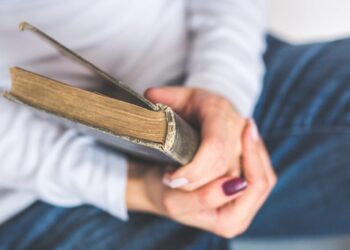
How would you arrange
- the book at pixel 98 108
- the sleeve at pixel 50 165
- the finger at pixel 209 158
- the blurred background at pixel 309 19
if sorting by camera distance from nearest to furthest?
1. the book at pixel 98 108
2. the finger at pixel 209 158
3. the sleeve at pixel 50 165
4. the blurred background at pixel 309 19

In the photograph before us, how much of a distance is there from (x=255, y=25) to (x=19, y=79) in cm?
39

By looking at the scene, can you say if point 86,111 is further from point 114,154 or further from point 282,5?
point 282,5

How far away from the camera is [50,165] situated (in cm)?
52

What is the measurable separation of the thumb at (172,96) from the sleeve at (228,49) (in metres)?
0.06

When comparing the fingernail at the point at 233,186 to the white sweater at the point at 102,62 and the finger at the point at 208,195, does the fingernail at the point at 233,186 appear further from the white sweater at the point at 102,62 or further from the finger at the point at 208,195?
the white sweater at the point at 102,62

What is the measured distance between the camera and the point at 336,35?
113cm

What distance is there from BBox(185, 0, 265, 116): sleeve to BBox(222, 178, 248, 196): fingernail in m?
0.12

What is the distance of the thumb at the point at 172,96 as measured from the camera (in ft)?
1.48

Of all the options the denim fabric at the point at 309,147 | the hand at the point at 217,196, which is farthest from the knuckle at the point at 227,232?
the denim fabric at the point at 309,147

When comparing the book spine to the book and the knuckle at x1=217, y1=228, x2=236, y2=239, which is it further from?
the knuckle at x1=217, y1=228, x2=236, y2=239

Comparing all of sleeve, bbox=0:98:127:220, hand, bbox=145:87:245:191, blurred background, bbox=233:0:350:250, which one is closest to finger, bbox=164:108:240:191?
hand, bbox=145:87:245:191

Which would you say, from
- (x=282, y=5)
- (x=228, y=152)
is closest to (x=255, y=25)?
(x=228, y=152)

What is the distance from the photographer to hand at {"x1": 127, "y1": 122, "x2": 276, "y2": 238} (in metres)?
0.45

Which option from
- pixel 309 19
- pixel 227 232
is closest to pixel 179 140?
pixel 227 232
